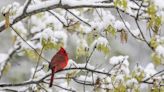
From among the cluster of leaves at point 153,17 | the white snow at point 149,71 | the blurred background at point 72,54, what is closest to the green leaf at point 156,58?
the white snow at point 149,71

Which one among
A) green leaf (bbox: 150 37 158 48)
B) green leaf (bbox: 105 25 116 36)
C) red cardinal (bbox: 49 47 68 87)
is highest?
green leaf (bbox: 105 25 116 36)

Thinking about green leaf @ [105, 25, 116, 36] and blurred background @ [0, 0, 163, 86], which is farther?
blurred background @ [0, 0, 163, 86]

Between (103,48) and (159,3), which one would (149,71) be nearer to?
(103,48)

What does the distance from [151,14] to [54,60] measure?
2.86ft

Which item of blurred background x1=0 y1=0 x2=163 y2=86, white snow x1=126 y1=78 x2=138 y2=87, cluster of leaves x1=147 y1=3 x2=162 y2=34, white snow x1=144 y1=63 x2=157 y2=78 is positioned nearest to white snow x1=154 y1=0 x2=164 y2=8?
cluster of leaves x1=147 y1=3 x2=162 y2=34

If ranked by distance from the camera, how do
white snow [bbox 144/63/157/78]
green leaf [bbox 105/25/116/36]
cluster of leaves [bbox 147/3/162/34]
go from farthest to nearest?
white snow [bbox 144/63/157/78] < green leaf [bbox 105/25/116/36] < cluster of leaves [bbox 147/3/162/34]

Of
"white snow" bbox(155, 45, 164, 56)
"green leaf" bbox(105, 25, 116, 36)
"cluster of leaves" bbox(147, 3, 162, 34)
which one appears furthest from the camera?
"white snow" bbox(155, 45, 164, 56)

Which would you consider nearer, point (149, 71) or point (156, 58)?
point (156, 58)

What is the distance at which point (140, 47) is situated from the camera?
47.1 feet

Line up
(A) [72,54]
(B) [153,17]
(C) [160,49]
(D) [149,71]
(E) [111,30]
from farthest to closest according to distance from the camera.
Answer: (A) [72,54]
(D) [149,71]
(C) [160,49]
(E) [111,30]
(B) [153,17]

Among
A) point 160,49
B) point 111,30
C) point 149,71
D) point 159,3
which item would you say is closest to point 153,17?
point 159,3

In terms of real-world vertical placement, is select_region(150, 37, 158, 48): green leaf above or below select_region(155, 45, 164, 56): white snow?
above

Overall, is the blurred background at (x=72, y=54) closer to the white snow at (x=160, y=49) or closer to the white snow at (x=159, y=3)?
the white snow at (x=160, y=49)

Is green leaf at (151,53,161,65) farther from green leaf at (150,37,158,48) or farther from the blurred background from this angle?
the blurred background
